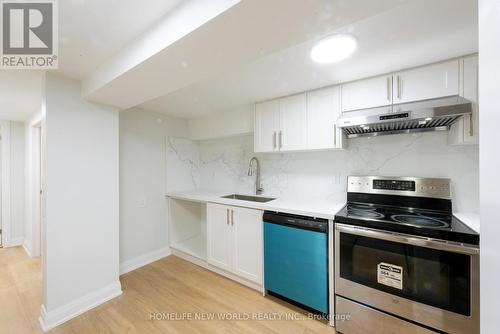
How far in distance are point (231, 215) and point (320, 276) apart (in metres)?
1.05

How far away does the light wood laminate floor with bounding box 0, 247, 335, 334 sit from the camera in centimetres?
164

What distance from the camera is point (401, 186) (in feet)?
5.90

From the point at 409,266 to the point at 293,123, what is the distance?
1505mm

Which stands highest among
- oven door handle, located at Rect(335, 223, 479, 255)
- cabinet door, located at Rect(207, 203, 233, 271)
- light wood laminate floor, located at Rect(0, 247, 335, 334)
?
oven door handle, located at Rect(335, 223, 479, 255)

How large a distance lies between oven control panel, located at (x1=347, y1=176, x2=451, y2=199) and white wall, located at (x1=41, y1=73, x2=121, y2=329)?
2.46 metres

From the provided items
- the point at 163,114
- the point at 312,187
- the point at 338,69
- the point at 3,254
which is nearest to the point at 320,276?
the point at 312,187

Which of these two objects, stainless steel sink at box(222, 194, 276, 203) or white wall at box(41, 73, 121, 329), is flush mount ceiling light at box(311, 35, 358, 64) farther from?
white wall at box(41, 73, 121, 329)

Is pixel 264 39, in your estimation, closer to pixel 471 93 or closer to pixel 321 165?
pixel 471 93

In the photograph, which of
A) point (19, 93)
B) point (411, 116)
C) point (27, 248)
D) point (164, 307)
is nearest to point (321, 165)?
point (411, 116)

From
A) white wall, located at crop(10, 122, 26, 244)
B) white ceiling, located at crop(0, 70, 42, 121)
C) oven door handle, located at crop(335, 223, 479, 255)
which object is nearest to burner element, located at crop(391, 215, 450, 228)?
oven door handle, located at crop(335, 223, 479, 255)

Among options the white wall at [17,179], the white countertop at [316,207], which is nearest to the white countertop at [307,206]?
the white countertop at [316,207]

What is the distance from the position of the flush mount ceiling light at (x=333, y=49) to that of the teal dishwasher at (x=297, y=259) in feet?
4.06

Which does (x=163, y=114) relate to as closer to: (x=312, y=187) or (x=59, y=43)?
(x=59, y=43)

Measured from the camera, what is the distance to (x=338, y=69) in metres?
1.61
